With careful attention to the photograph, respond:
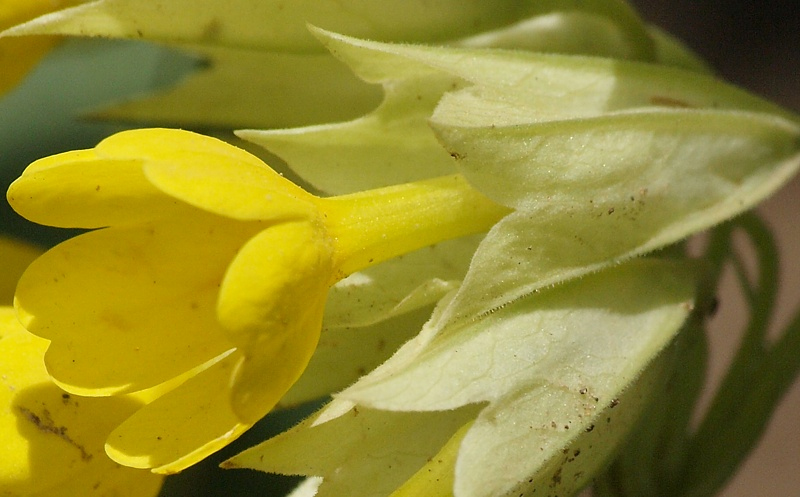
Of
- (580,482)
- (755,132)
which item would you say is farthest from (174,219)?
(755,132)

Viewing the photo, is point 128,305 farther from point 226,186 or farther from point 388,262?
point 388,262

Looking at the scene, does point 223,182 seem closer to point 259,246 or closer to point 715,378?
point 259,246

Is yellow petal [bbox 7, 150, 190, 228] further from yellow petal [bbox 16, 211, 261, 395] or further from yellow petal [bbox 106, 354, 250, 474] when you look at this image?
yellow petal [bbox 106, 354, 250, 474]

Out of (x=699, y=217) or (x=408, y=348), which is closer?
(x=408, y=348)

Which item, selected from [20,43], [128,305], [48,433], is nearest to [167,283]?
[128,305]

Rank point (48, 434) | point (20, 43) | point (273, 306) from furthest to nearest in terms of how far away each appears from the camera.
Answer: point (20, 43)
point (48, 434)
point (273, 306)

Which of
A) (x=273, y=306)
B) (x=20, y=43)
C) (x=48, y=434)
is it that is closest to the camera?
(x=273, y=306)

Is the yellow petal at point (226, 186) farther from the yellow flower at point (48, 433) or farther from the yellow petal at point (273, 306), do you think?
the yellow flower at point (48, 433)
